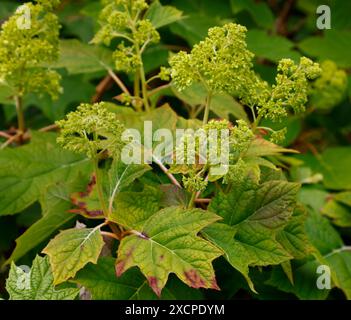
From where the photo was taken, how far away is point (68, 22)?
290 cm

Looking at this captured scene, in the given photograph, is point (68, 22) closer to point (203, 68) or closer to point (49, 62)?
point (49, 62)

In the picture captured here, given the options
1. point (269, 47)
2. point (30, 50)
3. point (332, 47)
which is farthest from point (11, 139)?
point (332, 47)

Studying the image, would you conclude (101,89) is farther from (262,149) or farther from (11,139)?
(262,149)

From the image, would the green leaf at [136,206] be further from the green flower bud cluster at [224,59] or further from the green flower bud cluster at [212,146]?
the green flower bud cluster at [224,59]

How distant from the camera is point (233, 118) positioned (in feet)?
7.41

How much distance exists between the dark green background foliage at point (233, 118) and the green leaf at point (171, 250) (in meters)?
0.08

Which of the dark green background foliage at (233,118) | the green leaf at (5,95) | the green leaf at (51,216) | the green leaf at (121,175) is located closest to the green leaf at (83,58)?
the dark green background foliage at (233,118)

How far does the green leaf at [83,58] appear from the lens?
2168 millimetres

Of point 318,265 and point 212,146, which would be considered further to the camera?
point 318,265

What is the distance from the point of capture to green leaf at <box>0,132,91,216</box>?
6.08 feet

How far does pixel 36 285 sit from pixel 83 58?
98cm

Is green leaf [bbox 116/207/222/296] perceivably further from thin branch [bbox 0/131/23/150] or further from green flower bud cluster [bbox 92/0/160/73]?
thin branch [bbox 0/131/23/150]

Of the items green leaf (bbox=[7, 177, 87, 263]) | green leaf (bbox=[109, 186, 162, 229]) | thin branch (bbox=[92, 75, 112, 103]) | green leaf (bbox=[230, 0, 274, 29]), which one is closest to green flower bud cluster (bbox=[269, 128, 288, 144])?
green leaf (bbox=[109, 186, 162, 229])

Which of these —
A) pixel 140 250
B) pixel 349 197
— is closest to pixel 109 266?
pixel 140 250
